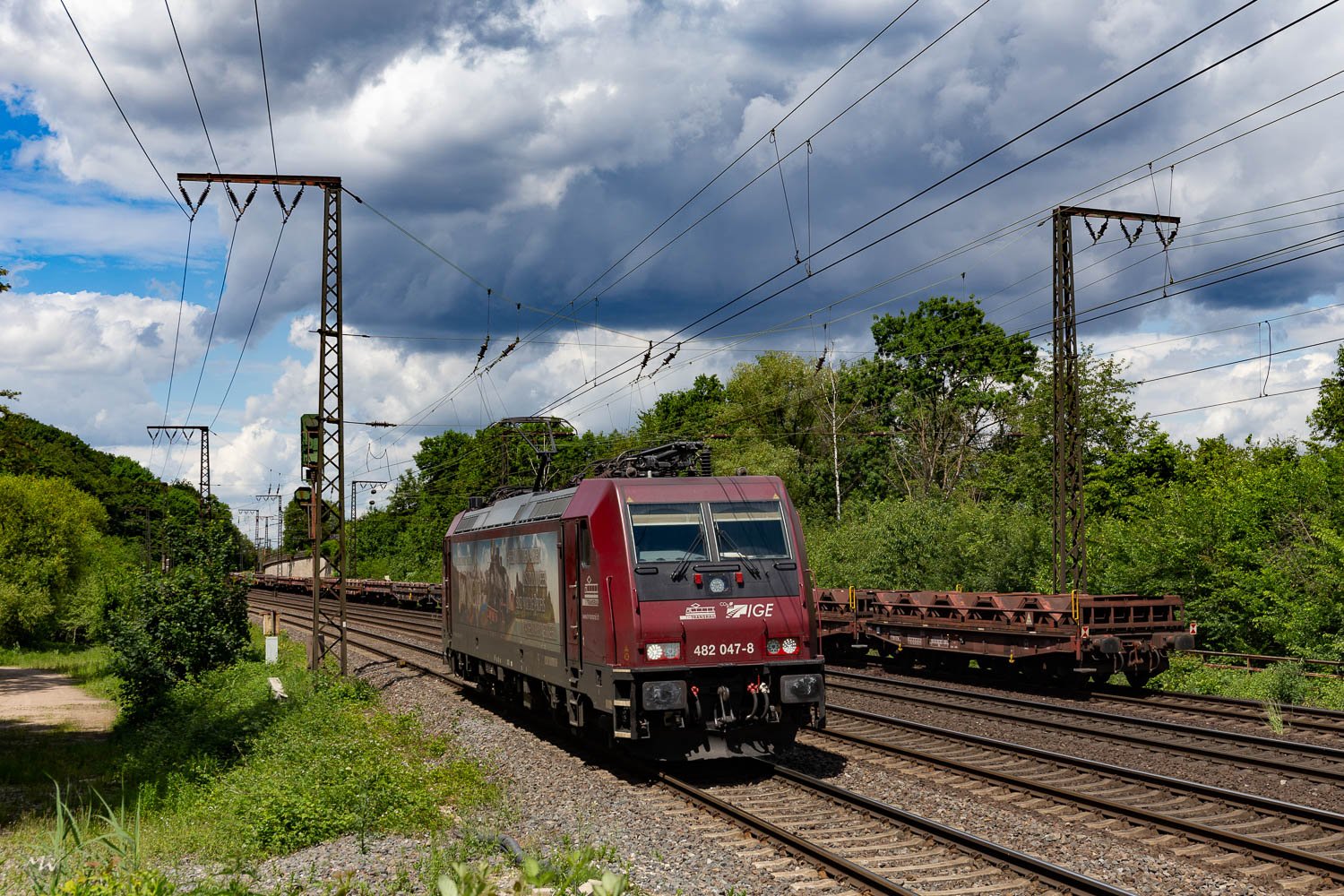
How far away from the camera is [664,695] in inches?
471

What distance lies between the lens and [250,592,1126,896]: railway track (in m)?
8.25

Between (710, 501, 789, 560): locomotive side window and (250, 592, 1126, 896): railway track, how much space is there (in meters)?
2.50

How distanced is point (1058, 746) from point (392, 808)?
828 centimetres

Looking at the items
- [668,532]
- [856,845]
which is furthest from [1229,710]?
[856,845]

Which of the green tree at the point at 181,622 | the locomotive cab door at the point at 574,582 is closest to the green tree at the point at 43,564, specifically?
the green tree at the point at 181,622

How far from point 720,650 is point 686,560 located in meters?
1.09

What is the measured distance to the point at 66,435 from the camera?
97625 mm

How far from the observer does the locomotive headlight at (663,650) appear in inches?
479

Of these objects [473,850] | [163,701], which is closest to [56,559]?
[163,701]

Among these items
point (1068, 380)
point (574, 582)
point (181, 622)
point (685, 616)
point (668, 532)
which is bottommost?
point (181, 622)

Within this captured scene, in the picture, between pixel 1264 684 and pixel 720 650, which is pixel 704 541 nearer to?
pixel 720 650

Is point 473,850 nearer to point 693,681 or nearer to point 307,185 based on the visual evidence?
point 693,681

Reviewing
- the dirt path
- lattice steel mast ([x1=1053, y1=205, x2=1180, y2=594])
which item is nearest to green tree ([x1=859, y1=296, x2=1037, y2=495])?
lattice steel mast ([x1=1053, y1=205, x2=1180, y2=594])

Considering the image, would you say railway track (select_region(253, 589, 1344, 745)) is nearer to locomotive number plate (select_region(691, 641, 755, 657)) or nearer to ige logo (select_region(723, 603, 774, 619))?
ige logo (select_region(723, 603, 774, 619))
